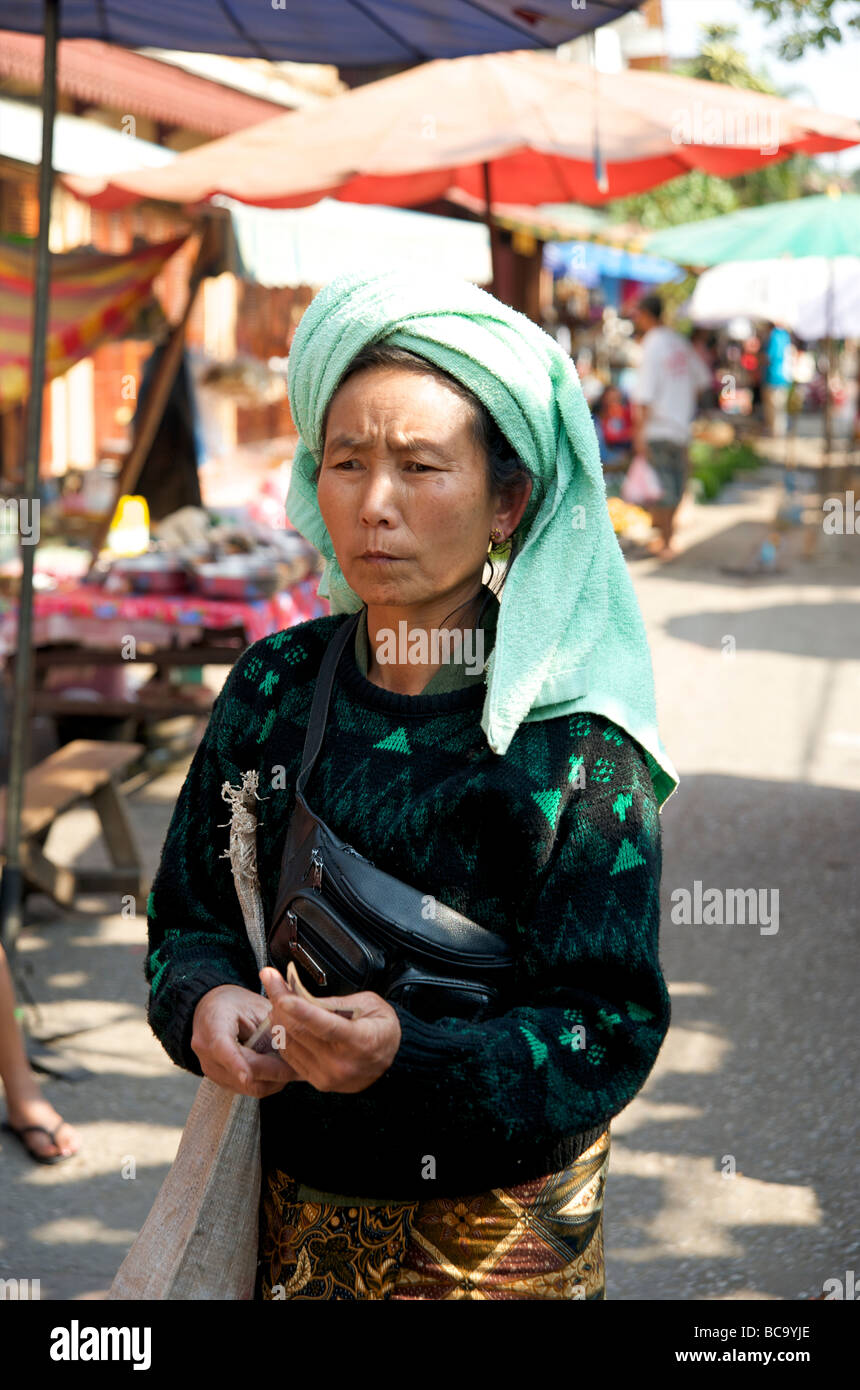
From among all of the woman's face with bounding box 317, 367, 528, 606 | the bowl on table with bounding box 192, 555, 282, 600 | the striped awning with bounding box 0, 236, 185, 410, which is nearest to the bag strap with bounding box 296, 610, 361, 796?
the woman's face with bounding box 317, 367, 528, 606

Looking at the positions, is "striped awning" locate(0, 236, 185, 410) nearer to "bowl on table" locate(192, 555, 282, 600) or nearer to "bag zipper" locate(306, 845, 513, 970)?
"bowl on table" locate(192, 555, 282, 600)

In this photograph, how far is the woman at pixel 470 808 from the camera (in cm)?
153

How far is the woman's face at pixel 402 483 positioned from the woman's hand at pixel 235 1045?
0.46 m

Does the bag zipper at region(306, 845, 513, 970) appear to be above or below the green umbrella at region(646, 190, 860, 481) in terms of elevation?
below

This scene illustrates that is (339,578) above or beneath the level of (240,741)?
above

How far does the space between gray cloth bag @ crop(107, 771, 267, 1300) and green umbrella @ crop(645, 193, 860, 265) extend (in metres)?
9.39

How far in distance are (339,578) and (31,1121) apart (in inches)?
97.2

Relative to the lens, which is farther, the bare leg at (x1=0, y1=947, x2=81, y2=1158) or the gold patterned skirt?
the bare leg at (x1=0, y1=947, x2=81, y2=1158)

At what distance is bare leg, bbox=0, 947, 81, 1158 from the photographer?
3.67m

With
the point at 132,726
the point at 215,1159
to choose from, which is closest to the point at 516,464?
the point at 215,1159

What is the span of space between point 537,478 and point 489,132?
15.3 ft

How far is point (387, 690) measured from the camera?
170 centimetres
